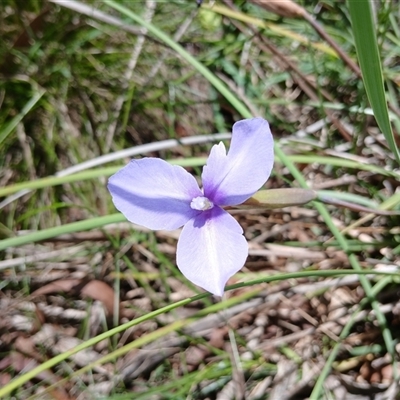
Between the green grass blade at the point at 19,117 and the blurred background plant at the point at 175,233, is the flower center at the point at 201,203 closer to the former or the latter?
the blurred background plant at the point at 175,233

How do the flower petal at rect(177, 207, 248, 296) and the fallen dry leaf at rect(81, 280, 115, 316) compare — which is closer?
the flower petal at rect(177, 207, 248, 296)

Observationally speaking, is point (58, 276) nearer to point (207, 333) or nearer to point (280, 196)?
point (207, 333)

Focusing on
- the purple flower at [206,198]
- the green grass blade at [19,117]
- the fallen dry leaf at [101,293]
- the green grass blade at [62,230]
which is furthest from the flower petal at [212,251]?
the green grass blade at [19,117]

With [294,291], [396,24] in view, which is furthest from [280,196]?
[396,24]

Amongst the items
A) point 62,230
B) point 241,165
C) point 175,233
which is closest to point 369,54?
point 241,165

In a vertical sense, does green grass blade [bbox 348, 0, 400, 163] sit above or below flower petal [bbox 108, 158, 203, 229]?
above

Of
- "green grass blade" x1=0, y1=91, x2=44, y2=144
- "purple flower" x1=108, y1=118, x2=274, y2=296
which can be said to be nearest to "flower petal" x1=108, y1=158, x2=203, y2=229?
"purple flower" x1=108, y1=118, x2=274, y2=296

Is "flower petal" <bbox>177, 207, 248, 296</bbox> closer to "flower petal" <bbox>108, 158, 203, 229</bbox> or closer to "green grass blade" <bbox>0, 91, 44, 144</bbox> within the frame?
"flower petal" <bbox>108, 158, 203, 229</bbox>
